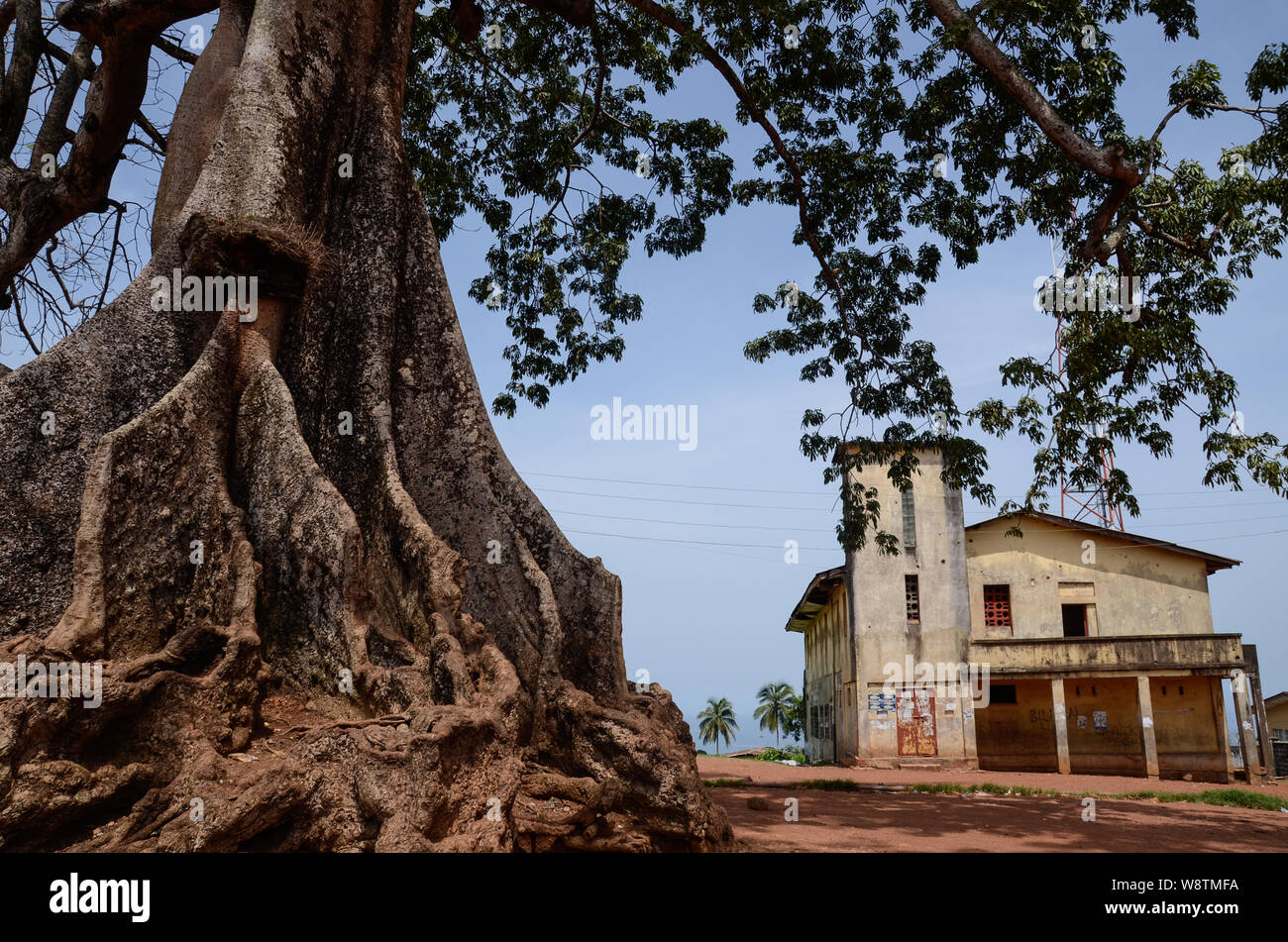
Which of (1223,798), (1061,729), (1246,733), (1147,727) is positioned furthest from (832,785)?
(1246,733)

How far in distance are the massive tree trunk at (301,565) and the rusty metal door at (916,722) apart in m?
22.6

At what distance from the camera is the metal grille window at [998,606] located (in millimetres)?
28781

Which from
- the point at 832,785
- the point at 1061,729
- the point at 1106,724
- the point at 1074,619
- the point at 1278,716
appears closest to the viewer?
the point at 832,785

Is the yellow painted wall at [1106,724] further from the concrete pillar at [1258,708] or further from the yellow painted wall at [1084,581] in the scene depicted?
the concrete pillar at [1258,708]

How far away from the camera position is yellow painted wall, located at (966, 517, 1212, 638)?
28.0m

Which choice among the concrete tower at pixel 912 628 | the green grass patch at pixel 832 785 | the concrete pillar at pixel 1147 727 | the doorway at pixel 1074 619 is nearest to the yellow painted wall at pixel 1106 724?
the concrete pillar at pixel 1147 727

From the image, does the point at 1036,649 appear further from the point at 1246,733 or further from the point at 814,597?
the point at 814,597

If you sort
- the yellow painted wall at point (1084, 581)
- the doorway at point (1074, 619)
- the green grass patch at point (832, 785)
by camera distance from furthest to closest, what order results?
the doorway at point (1074, 619) < the yellow painted wall at point (1084, 581) < the green grass patch at point (832, 785)

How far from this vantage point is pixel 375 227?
6691 mm

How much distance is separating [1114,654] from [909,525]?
6.81m

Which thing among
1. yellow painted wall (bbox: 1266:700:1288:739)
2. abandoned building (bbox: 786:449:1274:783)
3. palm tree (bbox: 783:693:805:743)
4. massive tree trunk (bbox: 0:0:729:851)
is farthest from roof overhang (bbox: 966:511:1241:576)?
palm tree (bbox: 783:693:805:743)

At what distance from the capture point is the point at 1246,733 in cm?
2450

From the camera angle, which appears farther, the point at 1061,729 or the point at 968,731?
the point at 968,731
